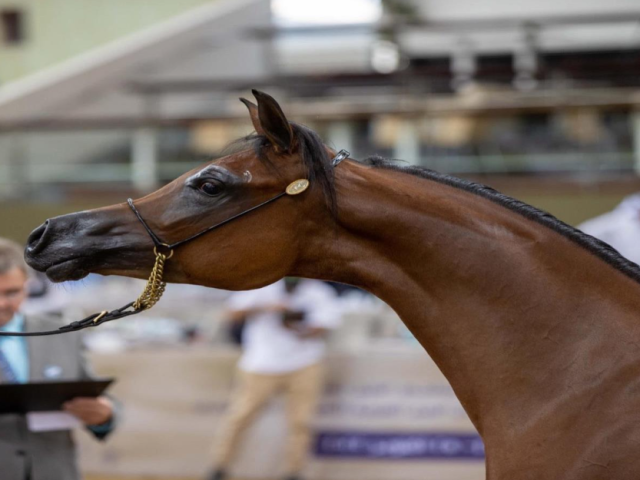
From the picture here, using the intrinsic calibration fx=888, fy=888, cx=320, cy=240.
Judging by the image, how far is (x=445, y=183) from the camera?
235cm

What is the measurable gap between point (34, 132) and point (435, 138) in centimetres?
521

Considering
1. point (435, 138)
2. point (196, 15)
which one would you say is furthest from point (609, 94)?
point (196, 15)

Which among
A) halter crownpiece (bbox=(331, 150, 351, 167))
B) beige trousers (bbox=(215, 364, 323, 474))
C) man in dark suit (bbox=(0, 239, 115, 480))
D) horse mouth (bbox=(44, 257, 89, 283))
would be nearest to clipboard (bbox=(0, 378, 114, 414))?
man in dark suit (bbox=(0, 239, 115, 480))

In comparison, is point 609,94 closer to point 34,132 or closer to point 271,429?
point 271,429

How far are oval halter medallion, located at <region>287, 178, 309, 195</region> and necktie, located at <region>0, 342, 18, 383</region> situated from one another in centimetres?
142

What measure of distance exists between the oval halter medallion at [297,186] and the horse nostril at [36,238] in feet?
2.05

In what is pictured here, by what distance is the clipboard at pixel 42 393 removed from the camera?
2.82 meters

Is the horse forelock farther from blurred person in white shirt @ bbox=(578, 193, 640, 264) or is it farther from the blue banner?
the blue banner

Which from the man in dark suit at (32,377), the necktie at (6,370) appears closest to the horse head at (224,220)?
the man in dark suit at (32,377)

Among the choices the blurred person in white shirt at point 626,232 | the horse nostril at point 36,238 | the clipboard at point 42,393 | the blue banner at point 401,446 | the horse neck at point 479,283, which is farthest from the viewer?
the blue banner at point 401,446

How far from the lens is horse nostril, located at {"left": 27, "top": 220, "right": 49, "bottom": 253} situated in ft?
7.44

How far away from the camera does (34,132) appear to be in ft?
38.1

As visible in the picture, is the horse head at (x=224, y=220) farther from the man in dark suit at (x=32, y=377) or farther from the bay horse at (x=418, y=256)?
the man in dark suit at (x=32, y=377)

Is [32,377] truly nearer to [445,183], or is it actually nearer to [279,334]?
[445,183]
